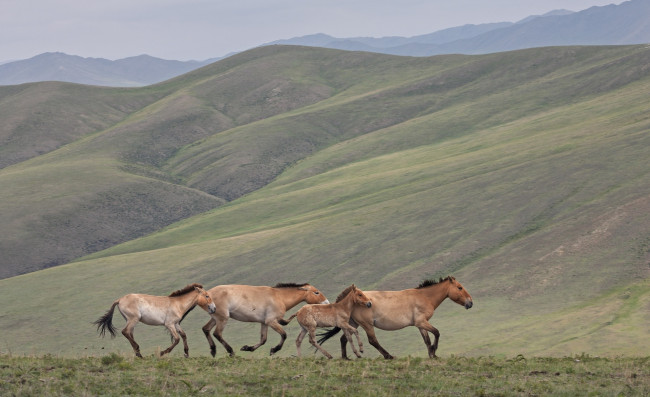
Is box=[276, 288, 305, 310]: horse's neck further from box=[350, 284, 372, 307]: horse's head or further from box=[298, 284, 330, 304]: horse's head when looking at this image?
box=[350, 284, 372, 307]: horse's head

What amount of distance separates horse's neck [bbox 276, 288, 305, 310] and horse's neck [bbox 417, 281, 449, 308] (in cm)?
362

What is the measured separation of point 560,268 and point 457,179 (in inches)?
1385

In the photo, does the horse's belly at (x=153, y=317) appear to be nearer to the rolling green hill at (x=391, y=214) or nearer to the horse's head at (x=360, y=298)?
the horse's head at (x=360, y=298)

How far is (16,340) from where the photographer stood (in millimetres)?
55125

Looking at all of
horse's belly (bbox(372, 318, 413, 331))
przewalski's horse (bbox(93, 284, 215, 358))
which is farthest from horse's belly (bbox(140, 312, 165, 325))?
horse's belly (bbox(372, 318, 413, 331))

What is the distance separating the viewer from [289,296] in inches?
862

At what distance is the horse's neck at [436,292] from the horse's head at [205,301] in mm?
5901

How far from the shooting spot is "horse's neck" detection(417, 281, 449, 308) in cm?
2112

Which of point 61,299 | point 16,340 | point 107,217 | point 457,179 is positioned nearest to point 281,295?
point 16,340

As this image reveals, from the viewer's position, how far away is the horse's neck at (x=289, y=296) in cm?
2178

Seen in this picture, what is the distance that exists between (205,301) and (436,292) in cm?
656

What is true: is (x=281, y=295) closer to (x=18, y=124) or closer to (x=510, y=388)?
(x=510, y=388)

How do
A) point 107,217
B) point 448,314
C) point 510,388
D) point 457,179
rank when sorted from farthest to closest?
point 107,217 < point 457,179 < point 448,314 < point 510,388

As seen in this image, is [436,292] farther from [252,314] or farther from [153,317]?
[153,317]
